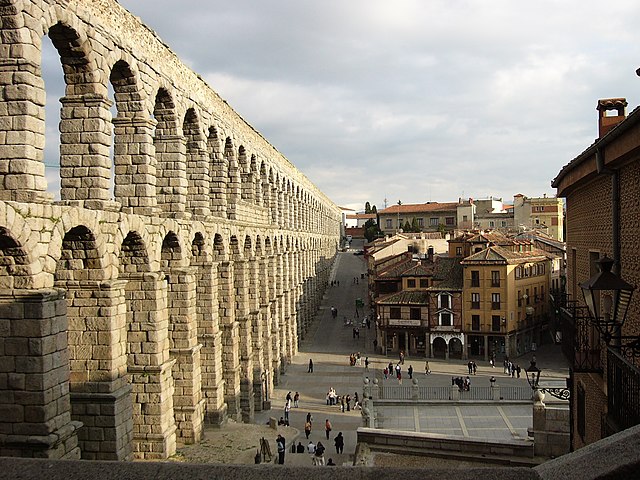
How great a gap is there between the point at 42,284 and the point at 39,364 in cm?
161

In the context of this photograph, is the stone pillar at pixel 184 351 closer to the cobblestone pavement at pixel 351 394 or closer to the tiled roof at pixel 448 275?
the cobblestone pavement at pixel 351 394

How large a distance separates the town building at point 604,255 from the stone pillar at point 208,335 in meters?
14.3

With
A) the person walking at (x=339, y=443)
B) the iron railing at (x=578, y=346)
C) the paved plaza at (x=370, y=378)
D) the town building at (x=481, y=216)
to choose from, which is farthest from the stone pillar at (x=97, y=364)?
the town building at (x=481, y=216)

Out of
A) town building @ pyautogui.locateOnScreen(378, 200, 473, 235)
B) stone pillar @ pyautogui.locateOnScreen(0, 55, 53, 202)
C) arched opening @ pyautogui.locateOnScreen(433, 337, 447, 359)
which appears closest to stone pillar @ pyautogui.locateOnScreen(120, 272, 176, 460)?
stone pillar @ pyautogui.locateOnScreen(0, 55, 53, 202)

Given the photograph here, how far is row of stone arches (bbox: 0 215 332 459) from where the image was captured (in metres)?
12.1

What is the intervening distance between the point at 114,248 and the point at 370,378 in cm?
3245

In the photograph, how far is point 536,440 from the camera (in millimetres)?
20250

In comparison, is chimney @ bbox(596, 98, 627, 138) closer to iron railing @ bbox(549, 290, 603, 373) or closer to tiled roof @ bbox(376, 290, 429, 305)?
iron railing @ bbox(549, 290, 603, 373)

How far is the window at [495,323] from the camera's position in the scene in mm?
51875

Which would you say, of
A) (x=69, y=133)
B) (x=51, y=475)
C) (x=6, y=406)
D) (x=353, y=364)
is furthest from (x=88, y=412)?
(x=353, y=364)

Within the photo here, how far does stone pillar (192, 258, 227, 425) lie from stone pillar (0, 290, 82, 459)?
→ 1310cm

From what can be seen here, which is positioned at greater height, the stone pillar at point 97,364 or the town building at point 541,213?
the town building at point 541,213

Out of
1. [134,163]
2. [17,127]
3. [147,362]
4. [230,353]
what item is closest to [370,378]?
[230,353]

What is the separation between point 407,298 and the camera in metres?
54.9
